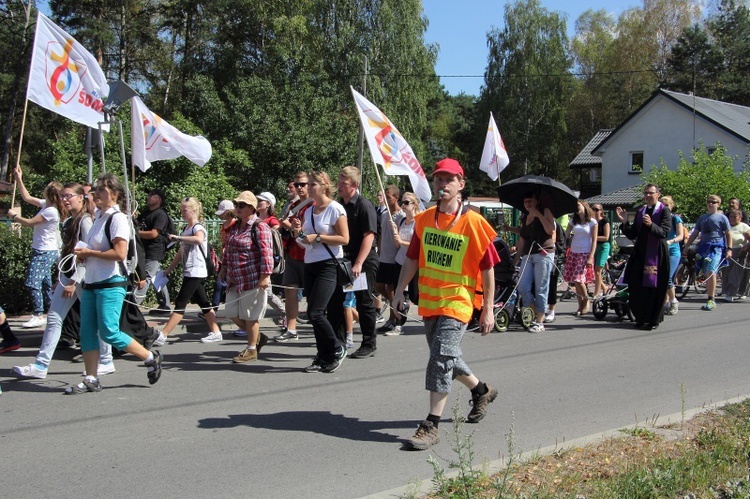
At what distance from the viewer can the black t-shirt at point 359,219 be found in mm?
8016

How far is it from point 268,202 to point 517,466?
6383 millimetres

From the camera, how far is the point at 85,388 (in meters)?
6.67

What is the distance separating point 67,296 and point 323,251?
237 cm

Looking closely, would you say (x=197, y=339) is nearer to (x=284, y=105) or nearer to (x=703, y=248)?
(x=703, y=248)

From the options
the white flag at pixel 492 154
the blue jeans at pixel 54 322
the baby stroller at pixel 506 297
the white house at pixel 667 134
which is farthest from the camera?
the white house at pixel 667 134

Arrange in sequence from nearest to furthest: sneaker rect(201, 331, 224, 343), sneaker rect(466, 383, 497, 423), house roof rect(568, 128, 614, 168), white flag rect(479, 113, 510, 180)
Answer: sneaker rect(466, 383, 497, 423)
sneaker rect(201, 331, 224, 343)
white flag rect(479, 113, 510, 180)
house roof rect(568, 128, 614, 168)

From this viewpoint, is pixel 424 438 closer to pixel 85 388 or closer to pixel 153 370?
pixel 153 370

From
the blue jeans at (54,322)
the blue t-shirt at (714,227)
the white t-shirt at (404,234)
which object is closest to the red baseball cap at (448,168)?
the blue jeans at (54,322)

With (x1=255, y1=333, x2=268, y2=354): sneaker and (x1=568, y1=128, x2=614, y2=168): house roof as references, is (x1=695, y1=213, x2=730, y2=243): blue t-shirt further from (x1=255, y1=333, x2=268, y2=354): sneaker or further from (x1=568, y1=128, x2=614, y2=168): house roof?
(x1=568, y1=128, x2=614, y2=168): house roof

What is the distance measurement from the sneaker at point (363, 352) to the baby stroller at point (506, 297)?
222cm

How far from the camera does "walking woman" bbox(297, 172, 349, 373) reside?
24.4ft

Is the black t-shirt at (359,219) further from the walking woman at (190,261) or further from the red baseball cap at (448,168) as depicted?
the red baseball cap at (448,168)

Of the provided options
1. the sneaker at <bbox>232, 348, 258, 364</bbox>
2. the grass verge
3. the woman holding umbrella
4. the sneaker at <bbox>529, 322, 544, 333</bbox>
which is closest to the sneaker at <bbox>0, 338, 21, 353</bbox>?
the sneaker at <bbox>232, 348, 258, 364</bbox>

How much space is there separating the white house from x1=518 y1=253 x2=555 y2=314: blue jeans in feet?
108
